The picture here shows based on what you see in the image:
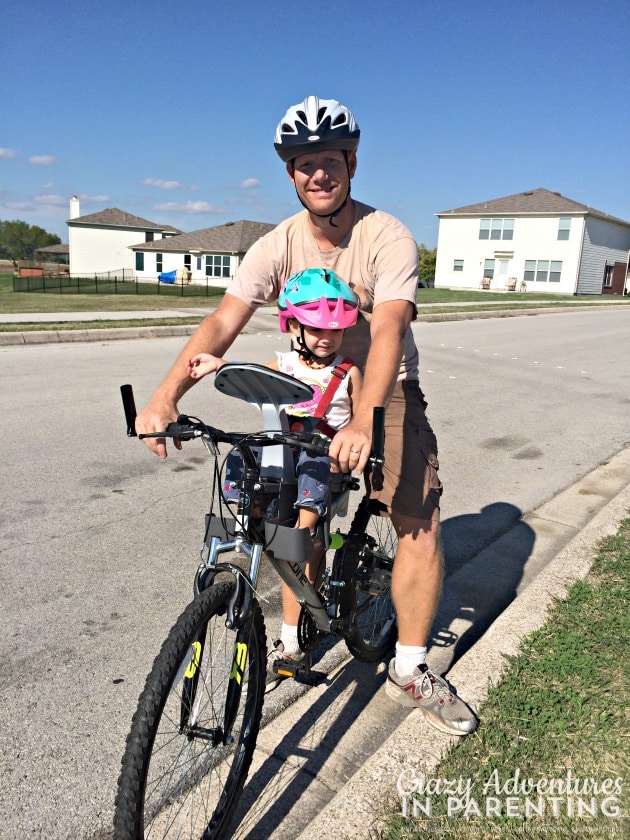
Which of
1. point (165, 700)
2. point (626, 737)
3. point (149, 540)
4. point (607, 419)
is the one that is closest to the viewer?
point (165, 700)

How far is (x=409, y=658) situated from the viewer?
2945 millimetres

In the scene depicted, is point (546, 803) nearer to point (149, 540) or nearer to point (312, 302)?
point (312, 302)

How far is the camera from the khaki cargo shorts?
9.25ft

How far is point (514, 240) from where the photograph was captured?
5484cm

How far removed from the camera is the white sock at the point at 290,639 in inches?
117

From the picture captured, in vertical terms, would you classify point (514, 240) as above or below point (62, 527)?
above

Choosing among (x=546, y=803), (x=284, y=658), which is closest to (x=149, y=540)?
(x=284, y=658)

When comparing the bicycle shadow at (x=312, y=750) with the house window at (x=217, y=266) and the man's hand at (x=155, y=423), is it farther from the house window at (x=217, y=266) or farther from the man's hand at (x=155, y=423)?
the house window at (x=217, y=266)

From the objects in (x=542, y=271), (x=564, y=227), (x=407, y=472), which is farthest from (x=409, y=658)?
(x=542, y=271)

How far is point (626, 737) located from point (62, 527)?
3.37 metres

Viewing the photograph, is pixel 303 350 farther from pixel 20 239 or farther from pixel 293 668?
pixel 20 239

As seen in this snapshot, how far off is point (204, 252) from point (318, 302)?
53.3 metres

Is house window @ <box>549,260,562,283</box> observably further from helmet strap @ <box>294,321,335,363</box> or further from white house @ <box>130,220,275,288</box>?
helmet strap @ <box>294,321,335,363</box>

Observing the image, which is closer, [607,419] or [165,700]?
[165,700]
